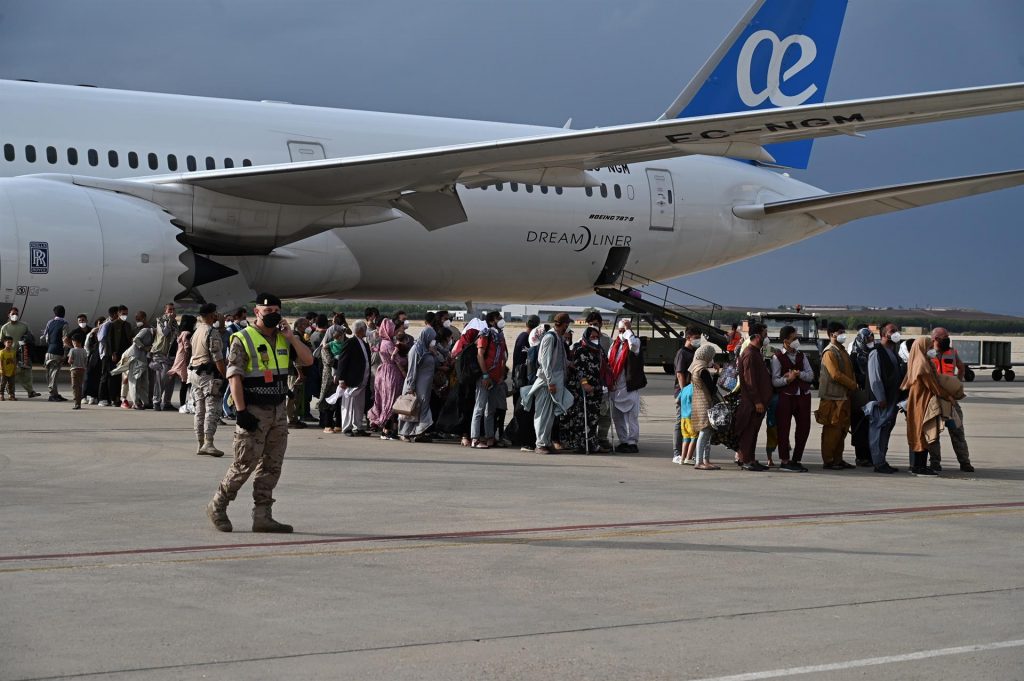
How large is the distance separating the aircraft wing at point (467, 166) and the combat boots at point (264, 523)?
823cm

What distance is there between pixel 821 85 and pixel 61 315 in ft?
55.5

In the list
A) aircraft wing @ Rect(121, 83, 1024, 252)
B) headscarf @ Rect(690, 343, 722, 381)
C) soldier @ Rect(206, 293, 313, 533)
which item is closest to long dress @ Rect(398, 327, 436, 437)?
aircraft wing @ Rect(121, 83, 1024, 252)

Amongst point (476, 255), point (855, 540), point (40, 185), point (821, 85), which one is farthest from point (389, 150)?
point (855, 540)

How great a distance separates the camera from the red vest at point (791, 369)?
13469 mm

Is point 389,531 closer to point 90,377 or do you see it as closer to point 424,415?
point 424,415

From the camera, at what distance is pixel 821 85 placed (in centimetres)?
2753

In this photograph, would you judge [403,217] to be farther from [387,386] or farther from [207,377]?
[207,377]

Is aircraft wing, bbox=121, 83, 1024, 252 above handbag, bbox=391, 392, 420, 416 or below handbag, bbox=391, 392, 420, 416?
above

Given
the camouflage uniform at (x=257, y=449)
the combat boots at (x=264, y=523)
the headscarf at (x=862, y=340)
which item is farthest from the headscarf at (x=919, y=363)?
the combat boots at (x=264, y=523)

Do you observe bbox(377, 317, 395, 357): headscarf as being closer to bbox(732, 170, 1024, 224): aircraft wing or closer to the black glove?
the black glove

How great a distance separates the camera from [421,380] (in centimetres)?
1494

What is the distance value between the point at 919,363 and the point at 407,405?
18.5 feet

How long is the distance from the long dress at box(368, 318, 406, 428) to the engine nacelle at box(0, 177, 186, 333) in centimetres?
484

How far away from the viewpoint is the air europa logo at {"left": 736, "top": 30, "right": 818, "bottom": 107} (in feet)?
86.2
